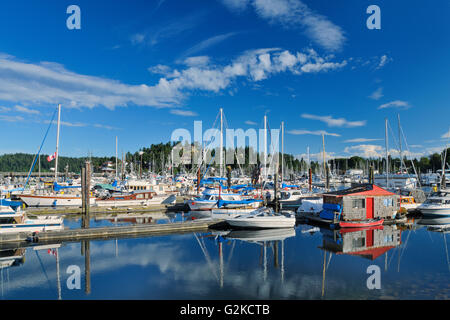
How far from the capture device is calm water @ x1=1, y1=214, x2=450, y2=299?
14844mm

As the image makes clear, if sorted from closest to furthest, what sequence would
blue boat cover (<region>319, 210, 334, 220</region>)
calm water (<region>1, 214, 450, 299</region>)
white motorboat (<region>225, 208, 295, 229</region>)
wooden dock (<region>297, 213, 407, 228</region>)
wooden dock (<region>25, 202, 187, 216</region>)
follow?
calm water (<region>1, 214, 450, 299</region>)
white motorboat (<region>225, 208, 295, 229</region>)
wooden dock (<region>297, 213, 407, 228</region>)
blue boat cover (<region>319, 210, 334, 220</region>)
wooden dock (<region>25, 202, 187, 216</region>)

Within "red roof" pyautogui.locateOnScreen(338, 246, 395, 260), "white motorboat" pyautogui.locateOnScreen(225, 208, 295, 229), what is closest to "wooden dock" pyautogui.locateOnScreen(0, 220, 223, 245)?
"white motorboat" pyautogui.locateOnScreen(225, 208, 295, 229)

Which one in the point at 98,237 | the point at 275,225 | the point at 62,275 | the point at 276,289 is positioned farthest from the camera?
the point at 275,225

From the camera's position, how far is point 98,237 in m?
25.8

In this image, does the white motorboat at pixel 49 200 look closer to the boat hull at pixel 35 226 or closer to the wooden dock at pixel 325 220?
the boat hull at pixel 35 226

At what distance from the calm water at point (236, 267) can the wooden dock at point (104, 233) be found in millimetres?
1577

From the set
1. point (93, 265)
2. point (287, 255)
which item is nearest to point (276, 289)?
point (287, 255)

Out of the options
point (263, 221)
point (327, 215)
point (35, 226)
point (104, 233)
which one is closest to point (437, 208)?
point (327, 215)

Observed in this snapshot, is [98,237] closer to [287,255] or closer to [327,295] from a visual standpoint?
[287,255]

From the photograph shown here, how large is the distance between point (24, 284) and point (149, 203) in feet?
96.4

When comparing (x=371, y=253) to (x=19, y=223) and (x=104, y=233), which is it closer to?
(x=104, y=233)

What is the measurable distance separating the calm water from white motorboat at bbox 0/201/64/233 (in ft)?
10.3

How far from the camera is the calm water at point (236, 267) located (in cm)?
1484

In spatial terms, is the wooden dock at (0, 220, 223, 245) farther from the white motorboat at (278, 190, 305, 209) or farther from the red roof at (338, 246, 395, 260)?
the white motorboat at (278, 190, 305, 209)
